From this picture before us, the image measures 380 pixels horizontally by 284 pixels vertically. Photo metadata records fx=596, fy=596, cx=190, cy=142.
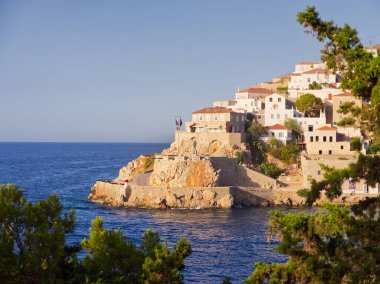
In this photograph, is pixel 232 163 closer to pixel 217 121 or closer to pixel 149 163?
pixel 217 121

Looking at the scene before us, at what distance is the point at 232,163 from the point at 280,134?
9782 millimetres

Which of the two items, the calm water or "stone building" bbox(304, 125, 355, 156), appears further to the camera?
"stone building" bbox(304, 125, 355, 156)

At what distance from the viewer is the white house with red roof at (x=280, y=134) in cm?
6388

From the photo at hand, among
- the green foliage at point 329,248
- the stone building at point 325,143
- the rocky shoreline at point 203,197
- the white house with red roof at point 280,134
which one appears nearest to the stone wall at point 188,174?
the rocky shoreline at point 203,197

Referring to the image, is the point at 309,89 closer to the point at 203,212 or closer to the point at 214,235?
the point at 203,212

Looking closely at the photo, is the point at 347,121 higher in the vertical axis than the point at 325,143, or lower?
higher

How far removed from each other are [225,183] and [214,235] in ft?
49.2

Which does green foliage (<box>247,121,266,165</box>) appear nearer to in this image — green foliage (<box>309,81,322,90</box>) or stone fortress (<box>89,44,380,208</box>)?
stone fortress (<box>89,44,380,208</box>)

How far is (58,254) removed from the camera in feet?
50.9

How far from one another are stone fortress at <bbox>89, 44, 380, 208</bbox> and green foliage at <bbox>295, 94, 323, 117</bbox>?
2.78 feet

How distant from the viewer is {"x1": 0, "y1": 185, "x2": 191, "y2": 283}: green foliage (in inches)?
595

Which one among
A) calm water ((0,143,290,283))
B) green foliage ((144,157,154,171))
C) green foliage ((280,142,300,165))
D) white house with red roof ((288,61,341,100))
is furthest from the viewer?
white house with red roof ((288,61,341,100))

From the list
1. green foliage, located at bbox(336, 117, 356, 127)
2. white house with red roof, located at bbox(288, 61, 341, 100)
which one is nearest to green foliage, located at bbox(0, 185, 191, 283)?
green foliage, located at bbox(336, 117, 356, 127)

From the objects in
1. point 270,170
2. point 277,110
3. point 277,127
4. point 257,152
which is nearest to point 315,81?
point 277,110
